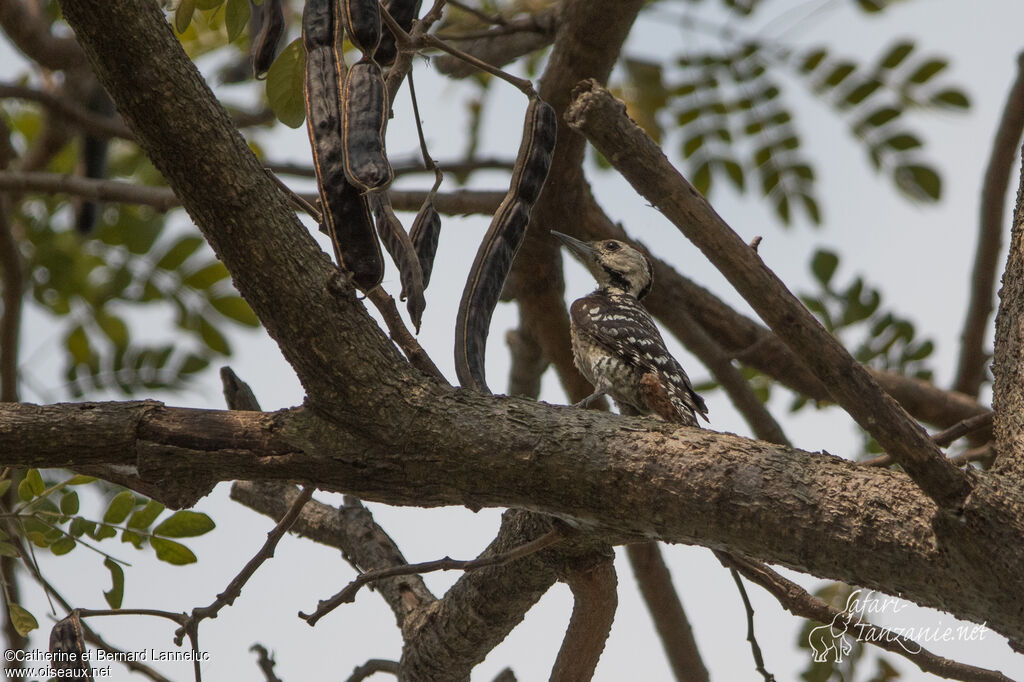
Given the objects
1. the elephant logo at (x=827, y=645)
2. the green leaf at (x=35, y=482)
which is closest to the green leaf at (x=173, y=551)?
the green leaf at (x=35, y=482)

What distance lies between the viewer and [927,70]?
5.82 m

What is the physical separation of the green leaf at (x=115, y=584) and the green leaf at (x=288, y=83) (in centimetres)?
164

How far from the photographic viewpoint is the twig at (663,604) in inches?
206

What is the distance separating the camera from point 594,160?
728cm

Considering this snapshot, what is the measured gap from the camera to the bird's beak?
564 centimetres

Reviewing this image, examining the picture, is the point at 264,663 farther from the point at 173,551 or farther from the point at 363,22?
the point at 363,22

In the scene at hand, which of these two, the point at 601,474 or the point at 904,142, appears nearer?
the point at 601,474

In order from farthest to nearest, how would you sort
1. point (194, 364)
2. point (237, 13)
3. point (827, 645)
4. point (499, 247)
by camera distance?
point (194, 364) → point (827, 645) → point (237, 13) → point (499, 247)

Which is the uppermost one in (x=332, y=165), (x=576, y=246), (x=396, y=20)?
(x=576, y=246)

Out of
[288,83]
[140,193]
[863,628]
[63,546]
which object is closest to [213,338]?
[140,193]

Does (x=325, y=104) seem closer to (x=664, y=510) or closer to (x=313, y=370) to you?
(x=313, y=370)

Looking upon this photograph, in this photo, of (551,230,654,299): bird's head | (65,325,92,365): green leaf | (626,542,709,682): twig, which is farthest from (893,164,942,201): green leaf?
(65,325,92,365): green leaf

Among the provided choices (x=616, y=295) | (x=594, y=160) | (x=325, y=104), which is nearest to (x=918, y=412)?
(x=616, y=295)

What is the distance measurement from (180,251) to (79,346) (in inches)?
32.0
